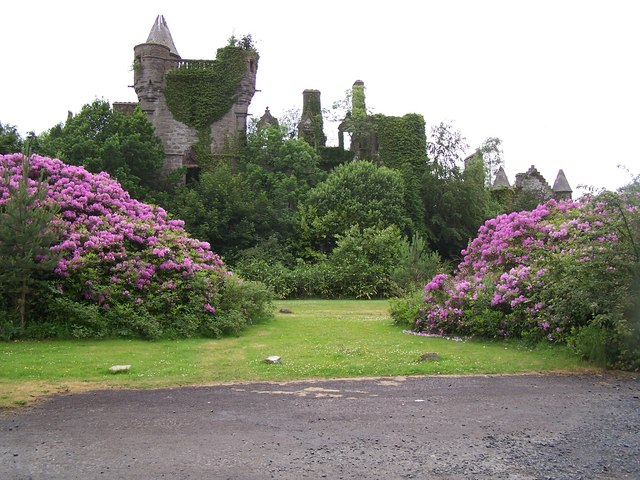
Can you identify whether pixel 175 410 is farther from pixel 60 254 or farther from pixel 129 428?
pixel 60 254

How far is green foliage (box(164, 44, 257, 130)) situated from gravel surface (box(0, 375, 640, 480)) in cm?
3559

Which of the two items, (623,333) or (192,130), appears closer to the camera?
(623,333)

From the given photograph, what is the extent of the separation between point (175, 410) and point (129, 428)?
2.78 ft

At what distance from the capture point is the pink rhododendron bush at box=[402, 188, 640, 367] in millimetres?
10281

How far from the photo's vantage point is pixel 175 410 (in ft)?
23.7

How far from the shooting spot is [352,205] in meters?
37.0

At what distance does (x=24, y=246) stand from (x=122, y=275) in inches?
89.0

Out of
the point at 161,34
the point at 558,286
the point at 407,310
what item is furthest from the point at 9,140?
the point at 558,286

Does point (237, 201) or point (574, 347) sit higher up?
point (237, 201)

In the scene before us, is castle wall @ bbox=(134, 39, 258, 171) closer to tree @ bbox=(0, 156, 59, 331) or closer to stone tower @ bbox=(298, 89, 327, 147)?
stone tower @ bbox=(298, 89, 327, 147)

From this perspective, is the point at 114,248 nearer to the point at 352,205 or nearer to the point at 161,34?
the point at 352,205

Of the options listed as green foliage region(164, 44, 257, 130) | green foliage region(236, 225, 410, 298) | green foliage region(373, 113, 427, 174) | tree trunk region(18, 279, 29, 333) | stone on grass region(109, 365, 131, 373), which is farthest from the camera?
green foliage region(373, 113, 427, 174)

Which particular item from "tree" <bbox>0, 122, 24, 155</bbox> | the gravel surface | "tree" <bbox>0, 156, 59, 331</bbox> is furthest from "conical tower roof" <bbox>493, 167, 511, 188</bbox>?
the gravel surface

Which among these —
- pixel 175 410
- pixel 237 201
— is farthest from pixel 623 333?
pixel 237 201
